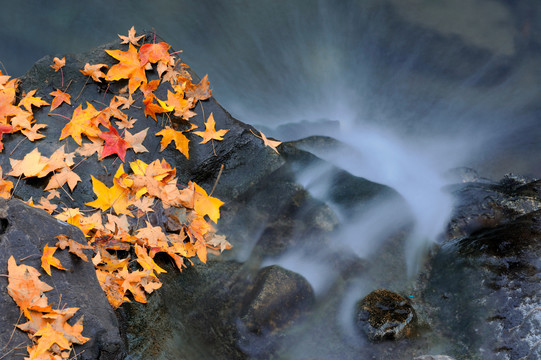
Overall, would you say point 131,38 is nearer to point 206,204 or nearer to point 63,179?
point 63,179

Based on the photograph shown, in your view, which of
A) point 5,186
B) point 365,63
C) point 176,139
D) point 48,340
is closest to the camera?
point 48,340

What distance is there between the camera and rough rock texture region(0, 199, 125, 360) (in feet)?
6.77

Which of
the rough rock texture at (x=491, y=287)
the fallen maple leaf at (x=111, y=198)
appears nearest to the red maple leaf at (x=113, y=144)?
the fallen maple leaf at (x=111, y=198)

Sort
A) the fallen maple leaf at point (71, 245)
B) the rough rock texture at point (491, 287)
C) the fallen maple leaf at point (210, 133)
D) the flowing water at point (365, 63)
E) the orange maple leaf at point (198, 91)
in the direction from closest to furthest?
the fallen maple leaf at point (71, 245) < the rough rock texture at point (491, 287) < the fallen maple leaf at point (210, 133) < the orange maple leaf at point (198, 91) < the flowing water at point (365, 63)

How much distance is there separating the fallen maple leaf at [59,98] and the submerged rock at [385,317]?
2710mm

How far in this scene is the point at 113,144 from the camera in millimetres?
3227

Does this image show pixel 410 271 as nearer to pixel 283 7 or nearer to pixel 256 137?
pixel 256 137

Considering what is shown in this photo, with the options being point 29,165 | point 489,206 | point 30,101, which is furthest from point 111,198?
point 489,206

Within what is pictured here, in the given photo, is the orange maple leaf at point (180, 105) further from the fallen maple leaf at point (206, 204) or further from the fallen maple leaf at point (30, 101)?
the fallen maple leaf at point (30, 101)

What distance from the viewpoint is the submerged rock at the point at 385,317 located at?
293cm

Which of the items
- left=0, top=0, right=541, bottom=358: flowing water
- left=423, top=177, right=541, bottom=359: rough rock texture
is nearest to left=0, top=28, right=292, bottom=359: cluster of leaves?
left=423, top=177, right=541, bottom=359: rough rock texture

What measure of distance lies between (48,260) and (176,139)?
1.49m

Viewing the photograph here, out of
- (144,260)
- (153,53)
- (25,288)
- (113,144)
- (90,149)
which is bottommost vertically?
(25,288)

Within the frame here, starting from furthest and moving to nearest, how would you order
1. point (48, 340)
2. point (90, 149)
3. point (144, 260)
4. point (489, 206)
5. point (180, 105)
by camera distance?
point (489, 206) < point (180, 105) < point (90, 149) < point (144, 260) < point (48, 340)
